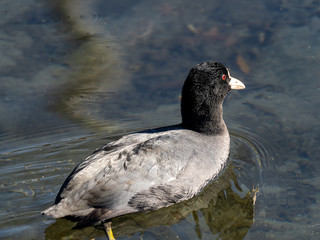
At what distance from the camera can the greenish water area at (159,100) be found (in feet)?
21.0

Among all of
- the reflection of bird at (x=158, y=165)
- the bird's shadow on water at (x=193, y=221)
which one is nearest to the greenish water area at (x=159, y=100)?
the bird's shadow on water at (x=193, y=221)

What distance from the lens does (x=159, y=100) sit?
8.44 m

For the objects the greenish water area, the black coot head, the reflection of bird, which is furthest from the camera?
the black coot head

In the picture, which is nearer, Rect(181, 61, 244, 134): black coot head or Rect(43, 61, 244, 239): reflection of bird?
Rect(43, 61, 244, 239): reflection of bird

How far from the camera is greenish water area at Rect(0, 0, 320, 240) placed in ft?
21.0

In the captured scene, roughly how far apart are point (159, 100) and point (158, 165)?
7.35 ft

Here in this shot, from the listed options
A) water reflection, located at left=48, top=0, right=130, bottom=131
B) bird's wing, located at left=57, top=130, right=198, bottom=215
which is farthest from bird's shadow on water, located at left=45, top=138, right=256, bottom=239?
water reflection, located at left=48, top=0, right=130, bottom=131

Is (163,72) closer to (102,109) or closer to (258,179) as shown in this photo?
(102,109)

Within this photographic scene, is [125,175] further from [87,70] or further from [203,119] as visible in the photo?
[87,70]

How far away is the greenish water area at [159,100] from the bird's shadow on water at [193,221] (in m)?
0.02

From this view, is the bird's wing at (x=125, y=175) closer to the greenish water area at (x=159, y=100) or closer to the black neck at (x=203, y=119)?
the greenish water area at (x=159, y=100)

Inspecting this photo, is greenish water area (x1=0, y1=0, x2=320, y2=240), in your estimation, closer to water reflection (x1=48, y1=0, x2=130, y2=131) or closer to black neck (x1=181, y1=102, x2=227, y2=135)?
water reflection (x1=48, y1=0, x2=130, y2=131)

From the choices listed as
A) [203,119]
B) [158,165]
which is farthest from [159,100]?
[158,165]

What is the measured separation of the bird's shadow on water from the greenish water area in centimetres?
2
